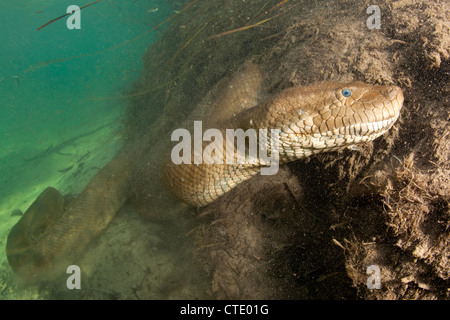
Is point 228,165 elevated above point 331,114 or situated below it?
below

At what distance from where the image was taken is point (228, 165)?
3389 mm

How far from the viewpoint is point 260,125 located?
2.97m

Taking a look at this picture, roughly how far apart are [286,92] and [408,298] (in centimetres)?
246

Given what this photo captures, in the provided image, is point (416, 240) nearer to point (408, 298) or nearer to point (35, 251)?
point (408, 298)
